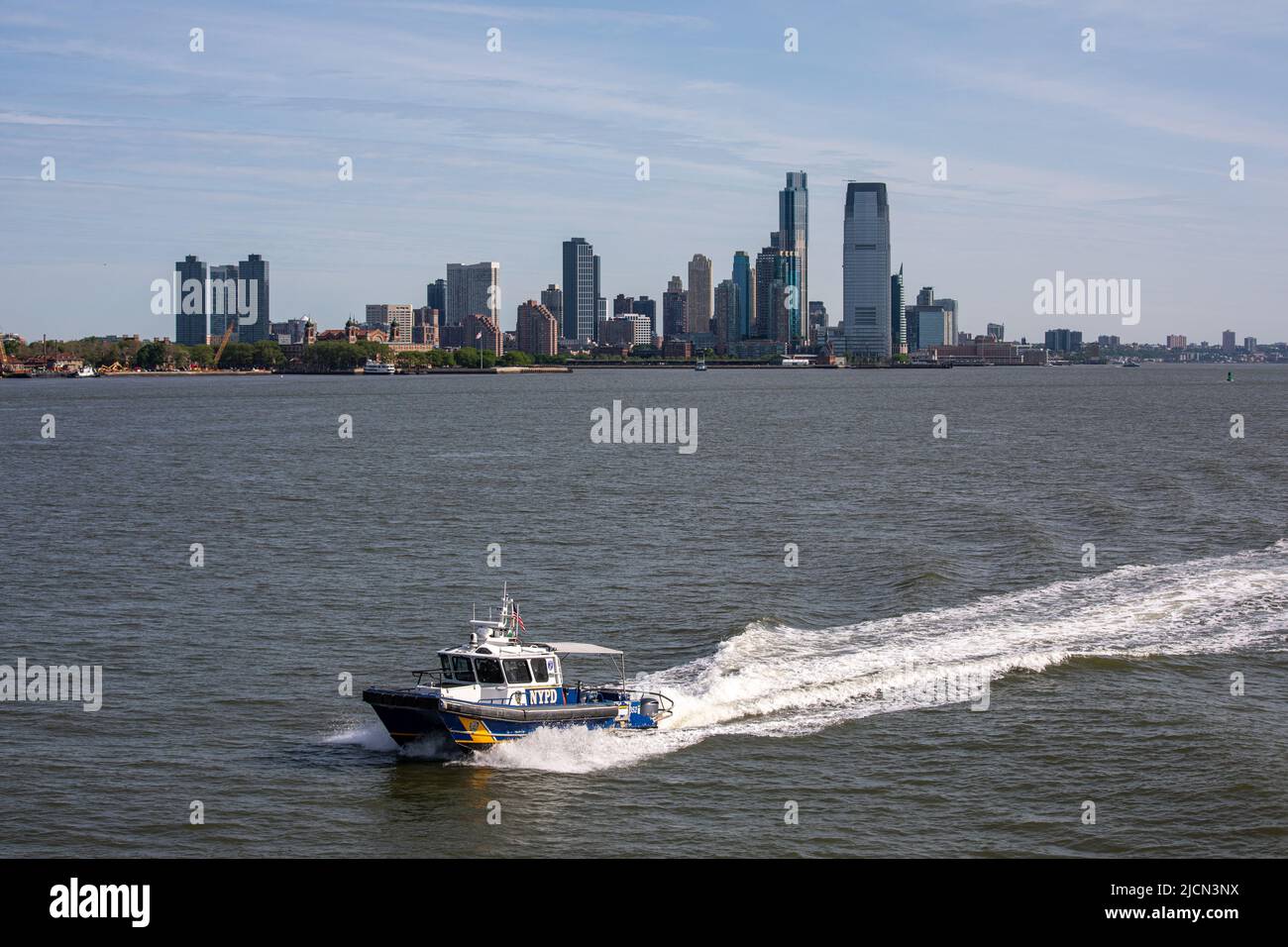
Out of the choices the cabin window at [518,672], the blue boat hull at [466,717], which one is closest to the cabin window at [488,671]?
the cabin window at [518,672]

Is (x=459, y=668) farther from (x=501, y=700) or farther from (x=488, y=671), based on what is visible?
(x=501, y=700)

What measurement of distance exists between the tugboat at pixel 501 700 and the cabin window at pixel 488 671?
23 mm

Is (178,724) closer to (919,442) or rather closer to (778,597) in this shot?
(778,597)

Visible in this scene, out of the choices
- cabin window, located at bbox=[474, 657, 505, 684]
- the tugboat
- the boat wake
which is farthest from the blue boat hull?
cabin window, located at bbox=[474, 657, 505, 684]

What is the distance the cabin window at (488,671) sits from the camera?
106ft

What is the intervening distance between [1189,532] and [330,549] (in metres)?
35.9

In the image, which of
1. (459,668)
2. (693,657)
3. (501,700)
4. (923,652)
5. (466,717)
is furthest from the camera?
(923,652)

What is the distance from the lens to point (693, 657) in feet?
130

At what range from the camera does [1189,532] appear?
60000mm

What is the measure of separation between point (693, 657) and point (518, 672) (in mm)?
8178

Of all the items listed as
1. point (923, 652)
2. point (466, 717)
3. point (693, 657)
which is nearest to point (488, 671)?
point (466, 717)

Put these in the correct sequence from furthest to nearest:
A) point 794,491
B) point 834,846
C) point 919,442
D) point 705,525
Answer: point 919,442
point 794,491
point 705,525
point 834,846
